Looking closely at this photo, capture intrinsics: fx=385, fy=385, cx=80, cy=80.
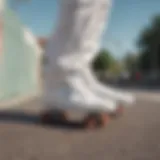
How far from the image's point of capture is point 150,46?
44.2 metres

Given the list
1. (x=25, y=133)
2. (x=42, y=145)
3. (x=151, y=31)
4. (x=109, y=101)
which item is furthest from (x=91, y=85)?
(x=151, y=31)

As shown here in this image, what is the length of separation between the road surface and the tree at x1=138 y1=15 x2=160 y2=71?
34.5 meters

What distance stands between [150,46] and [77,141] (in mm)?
38217

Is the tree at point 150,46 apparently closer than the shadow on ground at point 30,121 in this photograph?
No

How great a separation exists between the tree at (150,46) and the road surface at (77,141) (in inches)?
1360

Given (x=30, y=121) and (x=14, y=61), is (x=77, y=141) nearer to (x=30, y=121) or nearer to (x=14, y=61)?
(x=30, y=121)

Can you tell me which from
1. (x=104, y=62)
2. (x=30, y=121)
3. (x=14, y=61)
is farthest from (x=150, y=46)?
(x=30, y=121)

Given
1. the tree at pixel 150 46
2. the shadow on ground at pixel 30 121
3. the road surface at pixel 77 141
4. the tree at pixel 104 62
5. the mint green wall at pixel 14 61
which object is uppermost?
the tree at pixel 104 62

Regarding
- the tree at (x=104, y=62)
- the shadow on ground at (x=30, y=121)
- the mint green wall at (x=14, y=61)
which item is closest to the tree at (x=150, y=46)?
the tree at (x=104, y=62)

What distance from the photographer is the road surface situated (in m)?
6.01

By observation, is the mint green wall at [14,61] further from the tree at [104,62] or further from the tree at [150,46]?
the tree at [104,62]

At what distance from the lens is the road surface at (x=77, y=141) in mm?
6008

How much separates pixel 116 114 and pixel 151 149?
14.7ft

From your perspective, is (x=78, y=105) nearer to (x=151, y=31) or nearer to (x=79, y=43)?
(x=79, y=43)
